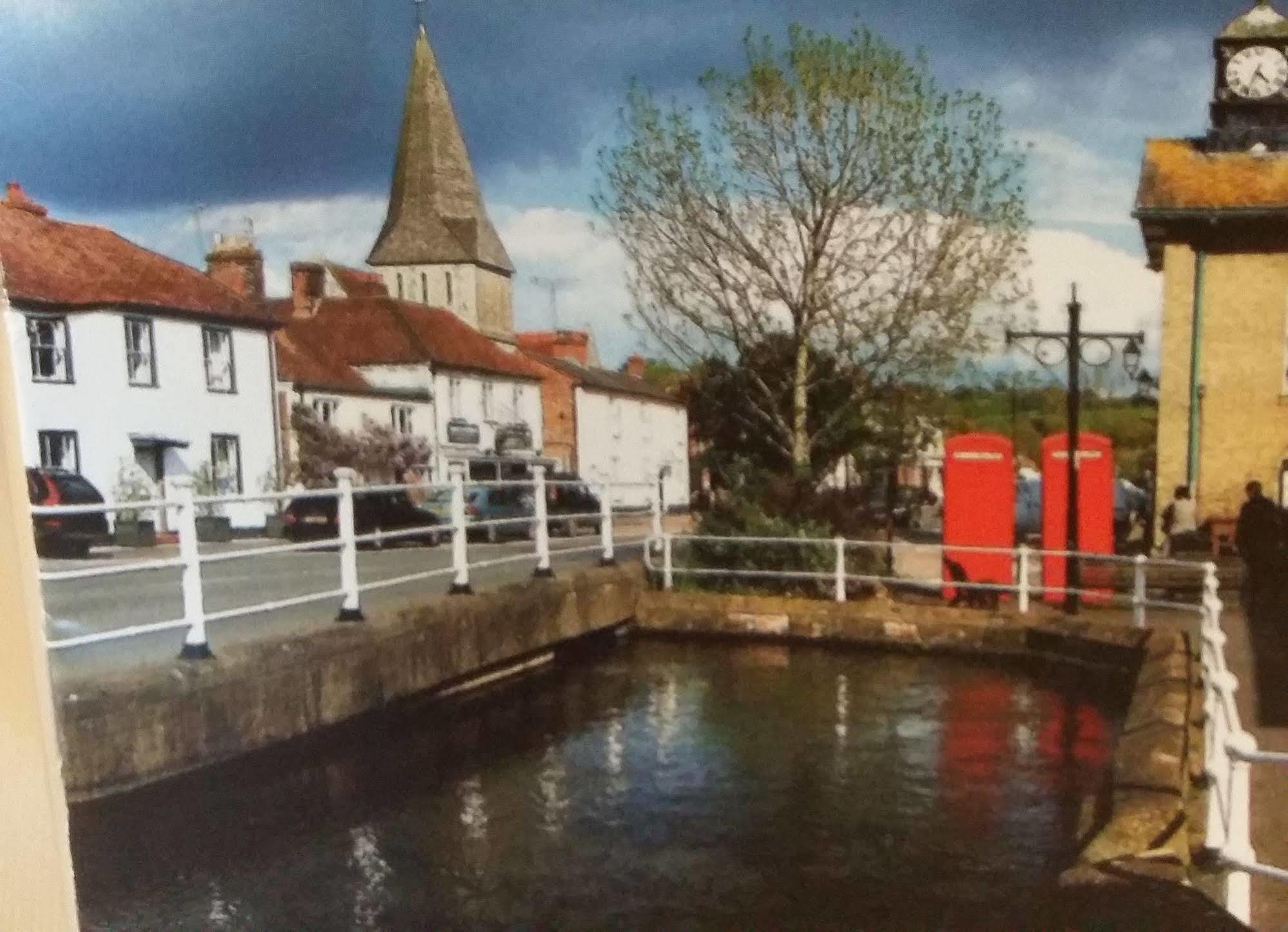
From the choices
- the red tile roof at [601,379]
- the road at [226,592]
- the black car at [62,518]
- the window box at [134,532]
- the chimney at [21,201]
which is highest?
the chimney at [21,201]

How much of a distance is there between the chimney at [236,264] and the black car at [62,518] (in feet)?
2.09

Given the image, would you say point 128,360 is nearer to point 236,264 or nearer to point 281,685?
point 236,264

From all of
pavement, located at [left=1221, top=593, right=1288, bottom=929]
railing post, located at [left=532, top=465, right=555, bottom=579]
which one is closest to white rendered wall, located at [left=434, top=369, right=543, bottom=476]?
railing post, located at [left=532, top=465, right=555, bottom=579]

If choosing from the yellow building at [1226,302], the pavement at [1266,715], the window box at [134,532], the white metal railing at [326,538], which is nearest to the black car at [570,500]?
the white metal railing at [326,538]

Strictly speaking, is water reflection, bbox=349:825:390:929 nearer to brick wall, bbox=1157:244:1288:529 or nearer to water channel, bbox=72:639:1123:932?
water channel, bbox=72:639:1123:932

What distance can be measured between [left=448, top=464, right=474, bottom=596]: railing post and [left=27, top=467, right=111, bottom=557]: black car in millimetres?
1701

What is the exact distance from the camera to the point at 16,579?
8.14 feet

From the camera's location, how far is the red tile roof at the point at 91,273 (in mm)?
2555

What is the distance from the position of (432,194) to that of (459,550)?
2.84 metres

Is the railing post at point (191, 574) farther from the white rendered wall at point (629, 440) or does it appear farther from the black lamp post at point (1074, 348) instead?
the black lamp post at point (1074, 348)

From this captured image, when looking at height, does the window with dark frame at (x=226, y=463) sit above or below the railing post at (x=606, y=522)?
above

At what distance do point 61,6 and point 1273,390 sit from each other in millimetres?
3903

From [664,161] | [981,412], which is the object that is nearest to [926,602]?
[981,412]

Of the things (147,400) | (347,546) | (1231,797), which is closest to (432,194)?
(147,400)
